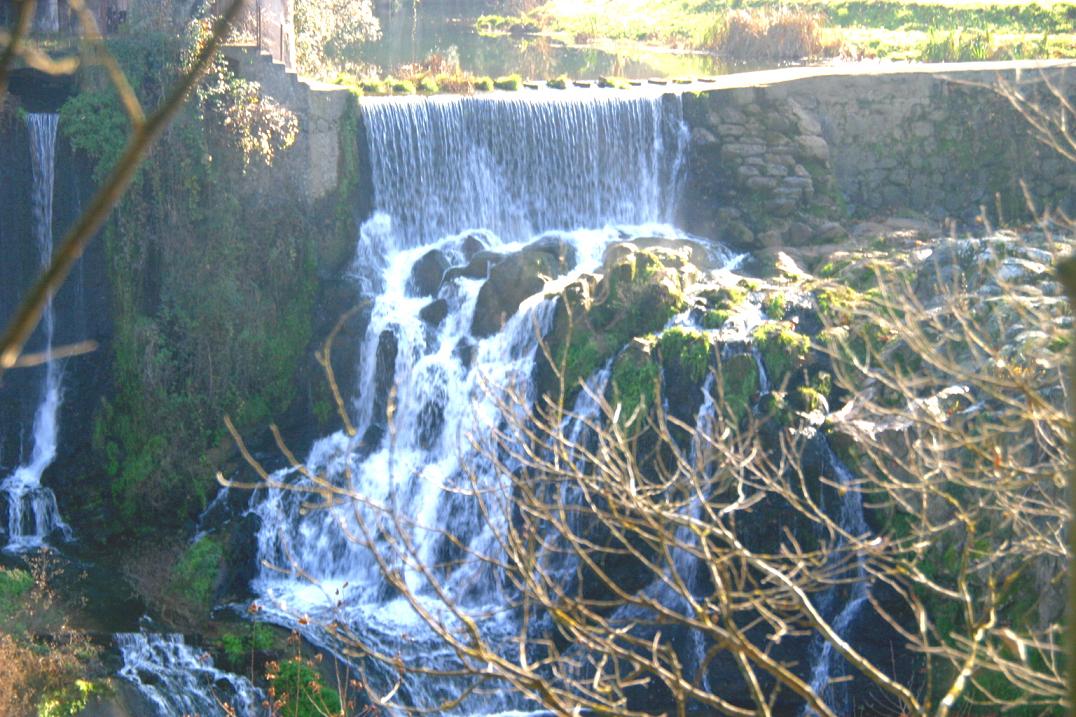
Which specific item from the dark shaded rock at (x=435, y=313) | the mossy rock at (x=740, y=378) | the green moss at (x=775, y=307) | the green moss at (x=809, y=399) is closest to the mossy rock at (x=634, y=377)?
the mossy rock at (x=740, y=378)

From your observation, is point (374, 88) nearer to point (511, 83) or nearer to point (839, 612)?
point (511, 83)

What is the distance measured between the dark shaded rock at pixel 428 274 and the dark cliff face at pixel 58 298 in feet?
12.2

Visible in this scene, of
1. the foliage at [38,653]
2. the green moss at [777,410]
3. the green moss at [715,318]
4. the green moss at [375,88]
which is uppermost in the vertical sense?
the green moss at [375,88]

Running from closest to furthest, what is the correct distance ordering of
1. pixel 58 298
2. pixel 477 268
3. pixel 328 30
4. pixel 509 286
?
pixel 509 286, pixel 477 268, pixel 58 298, pixel 328 30

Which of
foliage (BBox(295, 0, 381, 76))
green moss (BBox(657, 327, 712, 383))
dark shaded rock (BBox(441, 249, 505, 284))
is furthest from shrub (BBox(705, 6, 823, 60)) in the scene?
green moss (BBox(657, 327, 712, 383))

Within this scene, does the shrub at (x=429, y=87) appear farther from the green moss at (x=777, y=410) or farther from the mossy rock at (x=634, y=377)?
the green moss at (x=777, y=410)

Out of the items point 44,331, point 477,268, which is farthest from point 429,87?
point 44,331

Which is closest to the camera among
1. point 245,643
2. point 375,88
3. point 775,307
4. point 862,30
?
point 245,643

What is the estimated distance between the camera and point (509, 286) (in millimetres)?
14156

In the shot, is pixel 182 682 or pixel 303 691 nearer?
pixel 303 691

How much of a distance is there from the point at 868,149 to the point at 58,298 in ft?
34.8

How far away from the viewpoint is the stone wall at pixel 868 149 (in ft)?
54.5

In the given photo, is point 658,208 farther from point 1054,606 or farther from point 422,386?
point 1054,606

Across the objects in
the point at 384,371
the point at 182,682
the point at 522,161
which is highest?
the point at 522,161
